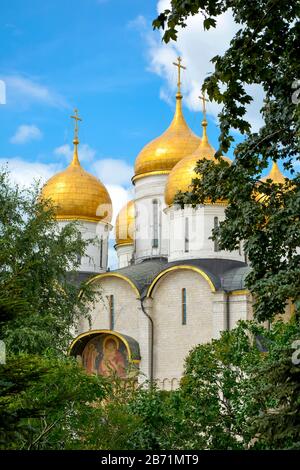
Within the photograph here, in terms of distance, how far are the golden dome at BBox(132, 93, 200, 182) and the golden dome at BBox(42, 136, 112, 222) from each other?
1632 mm

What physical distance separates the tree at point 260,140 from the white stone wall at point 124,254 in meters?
24.8

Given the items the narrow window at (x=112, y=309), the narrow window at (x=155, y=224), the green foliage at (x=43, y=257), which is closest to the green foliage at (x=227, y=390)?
the green foliage at (x=43, y=257)

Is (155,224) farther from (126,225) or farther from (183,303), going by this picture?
(183,303)

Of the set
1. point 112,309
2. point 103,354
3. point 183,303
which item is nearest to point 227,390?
point 183,303

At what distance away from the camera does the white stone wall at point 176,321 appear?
28.0 meters

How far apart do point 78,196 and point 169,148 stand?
364cm

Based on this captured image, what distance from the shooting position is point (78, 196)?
33.3 meters

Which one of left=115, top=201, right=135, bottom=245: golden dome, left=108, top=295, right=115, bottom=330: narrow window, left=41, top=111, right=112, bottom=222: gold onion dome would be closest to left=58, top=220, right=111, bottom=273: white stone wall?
left=41, top=111, right=112, bottom=222: gold onion dome

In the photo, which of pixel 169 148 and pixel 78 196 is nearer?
pixel 78 196

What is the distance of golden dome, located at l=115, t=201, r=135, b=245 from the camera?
36.8 m

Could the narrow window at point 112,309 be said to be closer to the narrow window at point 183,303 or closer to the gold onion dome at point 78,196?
the narrow window at point 183,303
